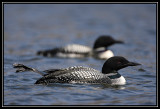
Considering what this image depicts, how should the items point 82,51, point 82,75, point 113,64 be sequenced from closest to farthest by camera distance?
point 82,75
point 113,64
point 82,51

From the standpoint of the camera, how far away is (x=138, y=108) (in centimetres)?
669

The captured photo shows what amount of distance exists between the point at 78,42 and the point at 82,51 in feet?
6.72

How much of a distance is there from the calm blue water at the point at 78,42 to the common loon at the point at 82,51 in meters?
0.35

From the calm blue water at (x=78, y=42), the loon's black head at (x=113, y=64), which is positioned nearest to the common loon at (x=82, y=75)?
the loon's black head at (x=113, y=64)

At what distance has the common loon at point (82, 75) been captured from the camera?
785cm

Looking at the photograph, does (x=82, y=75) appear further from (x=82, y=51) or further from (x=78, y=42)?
(x=78, y=42)

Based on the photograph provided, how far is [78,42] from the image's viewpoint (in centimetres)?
1408

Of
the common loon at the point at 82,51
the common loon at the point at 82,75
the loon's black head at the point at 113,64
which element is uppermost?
the common loon at the point at 82,51

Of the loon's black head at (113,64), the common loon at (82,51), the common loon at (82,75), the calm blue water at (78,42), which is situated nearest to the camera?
the calm blue water at (78,42)

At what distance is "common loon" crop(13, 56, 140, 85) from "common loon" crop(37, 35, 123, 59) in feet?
12.0

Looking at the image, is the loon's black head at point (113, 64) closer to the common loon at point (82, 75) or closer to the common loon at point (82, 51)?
the common loon at point (82, 75)

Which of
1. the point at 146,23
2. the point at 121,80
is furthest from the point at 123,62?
the point at 146,23

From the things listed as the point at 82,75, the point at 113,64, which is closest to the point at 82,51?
the point at 113,64

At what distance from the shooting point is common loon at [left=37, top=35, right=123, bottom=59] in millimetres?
11820
